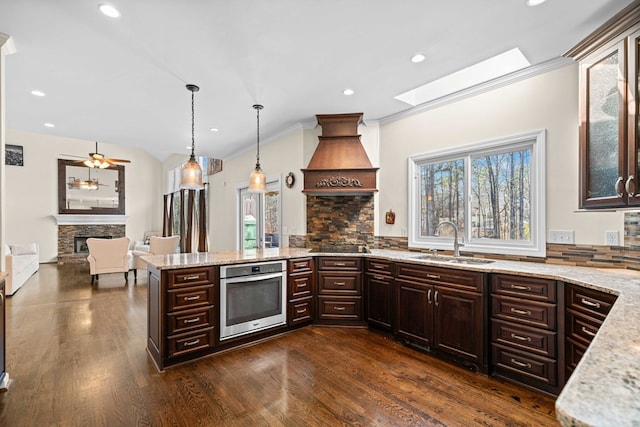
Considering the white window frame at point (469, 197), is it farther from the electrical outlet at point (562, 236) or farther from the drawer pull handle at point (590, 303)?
the drawer pull handle at point (590, 303)

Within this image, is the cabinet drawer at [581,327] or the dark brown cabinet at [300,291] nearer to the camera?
the cabinet drawer at [581,327]

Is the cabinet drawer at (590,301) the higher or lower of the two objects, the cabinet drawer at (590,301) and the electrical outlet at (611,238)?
the lower

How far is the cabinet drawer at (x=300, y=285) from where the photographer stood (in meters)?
3.44

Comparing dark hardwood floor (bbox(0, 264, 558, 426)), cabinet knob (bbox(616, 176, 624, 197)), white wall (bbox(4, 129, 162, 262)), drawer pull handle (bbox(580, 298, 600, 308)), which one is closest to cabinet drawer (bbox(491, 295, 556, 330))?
drawer pull handle (bbox(580, 298, 600, 308))

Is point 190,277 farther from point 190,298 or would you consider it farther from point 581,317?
point 581,317

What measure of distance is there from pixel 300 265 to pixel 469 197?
6.67 ft

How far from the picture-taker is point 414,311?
2994 millimetres

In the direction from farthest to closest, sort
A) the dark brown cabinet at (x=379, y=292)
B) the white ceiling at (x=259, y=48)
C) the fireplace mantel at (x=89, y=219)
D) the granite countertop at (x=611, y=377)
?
the fireplace mantel at (x=89, y=219) < the dark brown cabinet at (x=379, y=292) < the white ceiling at (x=259, y=48) < the granite countertop at (x=611, y=377)

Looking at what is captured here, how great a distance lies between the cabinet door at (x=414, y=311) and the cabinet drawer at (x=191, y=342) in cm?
183

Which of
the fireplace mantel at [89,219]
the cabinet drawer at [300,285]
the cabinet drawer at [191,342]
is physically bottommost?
the cabinet drawer at [191,342]

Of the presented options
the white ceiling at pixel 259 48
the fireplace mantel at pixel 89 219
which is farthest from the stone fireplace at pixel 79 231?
the white ceiling at pixel 259 48

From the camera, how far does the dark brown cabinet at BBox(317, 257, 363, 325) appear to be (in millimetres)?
3580

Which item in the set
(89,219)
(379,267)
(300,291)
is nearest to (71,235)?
(89,219)

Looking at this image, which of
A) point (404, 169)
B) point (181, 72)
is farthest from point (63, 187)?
point (404, 169)
